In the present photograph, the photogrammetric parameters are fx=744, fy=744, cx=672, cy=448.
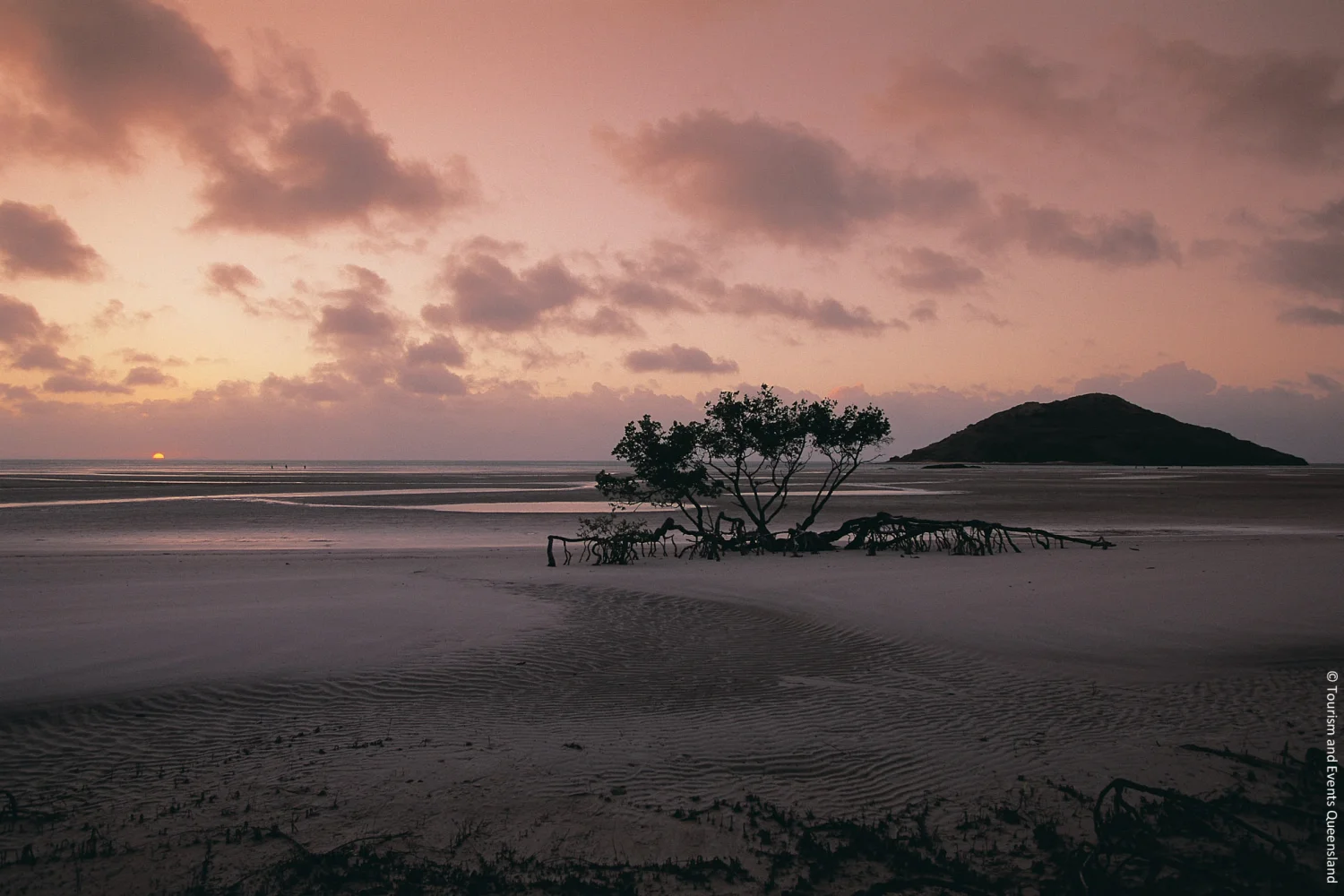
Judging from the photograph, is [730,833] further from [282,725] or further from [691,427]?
[691,427]

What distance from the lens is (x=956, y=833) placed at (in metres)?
5.32

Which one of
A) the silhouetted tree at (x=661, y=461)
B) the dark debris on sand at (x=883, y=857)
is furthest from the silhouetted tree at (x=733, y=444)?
the dark debris on sand at (x=883, y=857)

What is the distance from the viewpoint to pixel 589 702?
8688 millimetres

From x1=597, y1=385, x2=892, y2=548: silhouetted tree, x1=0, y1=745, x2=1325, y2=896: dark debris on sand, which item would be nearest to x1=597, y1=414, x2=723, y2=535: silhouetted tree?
x1=597, y1=385, x2=892, y2=548: silhouetted tree

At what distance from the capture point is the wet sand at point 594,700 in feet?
19.0

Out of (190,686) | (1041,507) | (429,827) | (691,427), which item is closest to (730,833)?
(429,827)

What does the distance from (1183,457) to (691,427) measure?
696 ft

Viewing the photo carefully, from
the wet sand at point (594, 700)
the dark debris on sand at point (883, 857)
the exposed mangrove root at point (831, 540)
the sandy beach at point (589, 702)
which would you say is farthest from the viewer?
the exposed mangrove root at point (831, 540)

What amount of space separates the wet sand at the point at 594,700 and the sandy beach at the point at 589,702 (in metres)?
0.04

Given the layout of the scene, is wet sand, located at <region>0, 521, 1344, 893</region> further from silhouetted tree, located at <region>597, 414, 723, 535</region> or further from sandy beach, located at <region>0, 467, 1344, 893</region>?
silhouetted tree, located at <region>597, 414, 723, 535</region>

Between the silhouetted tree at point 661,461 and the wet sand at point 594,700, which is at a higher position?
the silhouetted tree at point 661,461

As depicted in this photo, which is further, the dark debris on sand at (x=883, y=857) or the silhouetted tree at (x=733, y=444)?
the silhouetted tree at (x=733, y=444)

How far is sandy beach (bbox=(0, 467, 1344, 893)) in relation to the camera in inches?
223

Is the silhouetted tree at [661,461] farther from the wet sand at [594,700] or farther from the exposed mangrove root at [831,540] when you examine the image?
the wet sand at [594,700]
